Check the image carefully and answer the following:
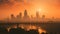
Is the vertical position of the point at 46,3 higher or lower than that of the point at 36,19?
higher

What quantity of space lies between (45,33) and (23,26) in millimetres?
500

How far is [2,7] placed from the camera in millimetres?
4938

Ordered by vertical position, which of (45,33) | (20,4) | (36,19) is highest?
(20,4)

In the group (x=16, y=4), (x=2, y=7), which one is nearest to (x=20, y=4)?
(x=16, y=4)

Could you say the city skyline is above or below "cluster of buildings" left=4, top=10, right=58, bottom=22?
above

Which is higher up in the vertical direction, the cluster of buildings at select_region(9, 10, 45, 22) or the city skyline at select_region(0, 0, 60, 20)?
the city skyline at select_region(0, 0, 60, 20)

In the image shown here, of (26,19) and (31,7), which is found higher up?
(31,7)

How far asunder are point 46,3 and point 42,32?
64 centimetres

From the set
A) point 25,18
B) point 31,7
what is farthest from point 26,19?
point 31,7

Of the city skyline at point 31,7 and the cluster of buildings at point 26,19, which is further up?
the city skyline at point 31,7

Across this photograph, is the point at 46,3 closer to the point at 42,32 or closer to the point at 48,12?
the point at 48,12

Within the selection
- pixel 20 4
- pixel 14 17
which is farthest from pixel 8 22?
pixel 20 4

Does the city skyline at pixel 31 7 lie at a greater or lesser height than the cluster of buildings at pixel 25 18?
greater

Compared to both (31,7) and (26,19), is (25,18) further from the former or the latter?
(31,7)
